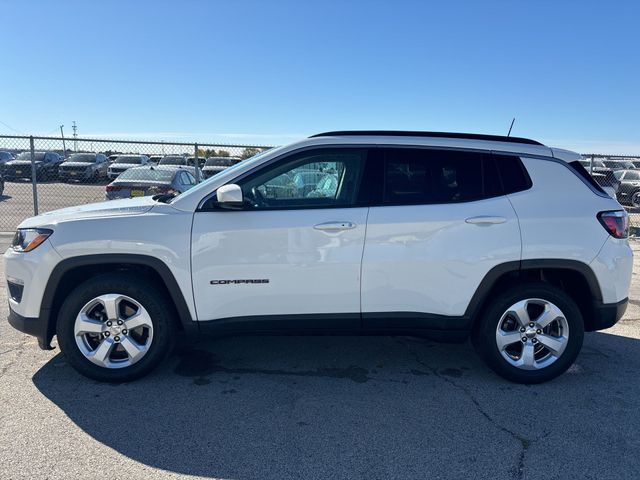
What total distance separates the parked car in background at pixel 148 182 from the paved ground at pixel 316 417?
5.98 meters

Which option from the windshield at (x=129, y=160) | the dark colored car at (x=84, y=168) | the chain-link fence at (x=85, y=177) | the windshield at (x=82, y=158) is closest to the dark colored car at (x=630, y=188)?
the chain-link fence at (x=85, y=177)

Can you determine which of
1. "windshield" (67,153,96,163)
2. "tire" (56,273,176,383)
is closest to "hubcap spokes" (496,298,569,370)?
"tire" (56,273,176,383)

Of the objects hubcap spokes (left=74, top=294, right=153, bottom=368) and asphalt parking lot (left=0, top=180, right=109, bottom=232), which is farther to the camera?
asphalt parking lot (left=0, top=180, right=109, bottom=232)

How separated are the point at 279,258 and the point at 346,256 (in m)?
0.49

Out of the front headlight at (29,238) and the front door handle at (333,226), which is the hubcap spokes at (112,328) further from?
the front door handle at (333,226)

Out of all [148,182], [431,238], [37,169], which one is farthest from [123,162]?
[431,238]

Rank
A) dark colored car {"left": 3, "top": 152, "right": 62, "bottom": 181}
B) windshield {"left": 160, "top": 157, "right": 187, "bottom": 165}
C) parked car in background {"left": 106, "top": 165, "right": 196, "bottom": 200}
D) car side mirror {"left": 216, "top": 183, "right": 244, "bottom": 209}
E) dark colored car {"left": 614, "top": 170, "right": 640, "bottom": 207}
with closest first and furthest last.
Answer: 1. car side mirror {"left": 216, "top": 183, "right": 244, "bottom": 209}
2. parked car in background {"left": 106, "top": 165, "right": 196, "bottom": 200}
3. dark colored car {"left": 3, "top": 152, "right": 62, "bottom": 181}
4. dark colored car {"left": 614, "top": 170, "right": 640, "bottom": 207}
5. windshield {"left": 160, "top": 157, "right": 187, "bottom": 165}

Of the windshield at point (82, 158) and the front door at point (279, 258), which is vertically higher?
the windshield at point (82, 158)

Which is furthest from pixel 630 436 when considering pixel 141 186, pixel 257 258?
pixel 141 186

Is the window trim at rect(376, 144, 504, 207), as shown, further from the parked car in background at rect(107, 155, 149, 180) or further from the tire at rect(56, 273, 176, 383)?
the parked car in background at rect(107, 155, 149, 180)

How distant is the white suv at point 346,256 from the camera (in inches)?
145

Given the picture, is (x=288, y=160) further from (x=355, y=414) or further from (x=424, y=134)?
(x=355, y=414)

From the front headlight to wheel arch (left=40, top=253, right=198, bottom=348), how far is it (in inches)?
9.5

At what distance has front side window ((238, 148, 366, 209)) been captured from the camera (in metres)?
3.81
